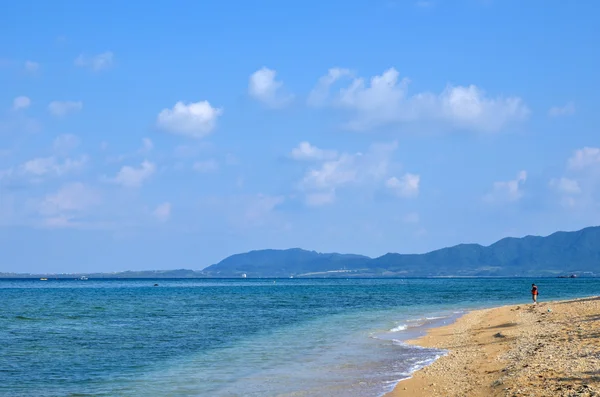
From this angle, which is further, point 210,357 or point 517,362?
point 210,357

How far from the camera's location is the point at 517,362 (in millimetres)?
23344

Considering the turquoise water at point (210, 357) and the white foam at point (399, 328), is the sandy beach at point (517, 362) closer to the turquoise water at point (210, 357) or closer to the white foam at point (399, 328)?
the turquoise water at point (210, 357)

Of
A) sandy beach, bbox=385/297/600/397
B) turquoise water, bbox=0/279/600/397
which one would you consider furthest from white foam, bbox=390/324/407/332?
sandy beach, bbox=385/297/600/397

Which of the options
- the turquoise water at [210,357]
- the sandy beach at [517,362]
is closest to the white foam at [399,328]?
the turquoise water at [210,357]

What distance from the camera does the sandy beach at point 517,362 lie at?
18578 mm

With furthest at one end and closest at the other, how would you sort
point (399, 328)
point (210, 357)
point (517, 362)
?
point (399, 328), point (210, 357), point (517, 362)

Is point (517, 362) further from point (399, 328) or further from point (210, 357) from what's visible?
point (399, 328)

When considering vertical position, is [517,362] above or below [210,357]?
above

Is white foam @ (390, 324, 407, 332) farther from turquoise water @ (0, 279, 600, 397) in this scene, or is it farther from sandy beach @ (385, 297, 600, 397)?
sandy beach @ (385, 297, 600, 397)

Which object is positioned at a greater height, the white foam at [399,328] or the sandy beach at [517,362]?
the sandy beach at [517,362]

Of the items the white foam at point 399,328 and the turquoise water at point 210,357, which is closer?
the turquoise water at point 210,357

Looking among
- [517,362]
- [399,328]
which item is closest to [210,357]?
[517,362]

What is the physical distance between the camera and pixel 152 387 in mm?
24703

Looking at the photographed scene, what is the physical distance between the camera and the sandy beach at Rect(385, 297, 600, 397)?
1858cm
